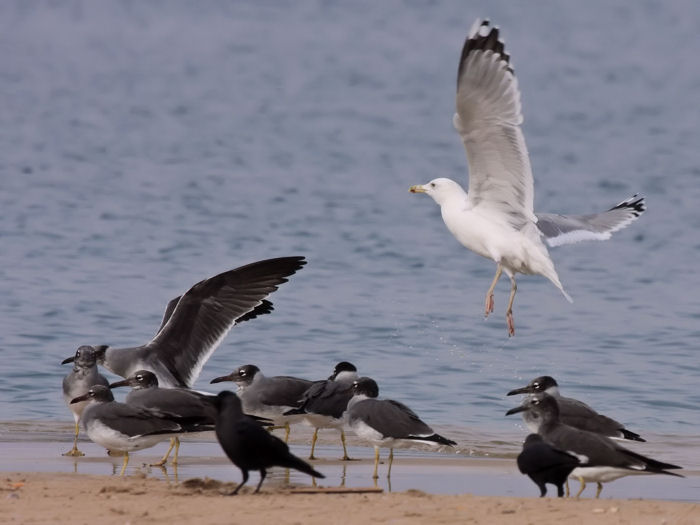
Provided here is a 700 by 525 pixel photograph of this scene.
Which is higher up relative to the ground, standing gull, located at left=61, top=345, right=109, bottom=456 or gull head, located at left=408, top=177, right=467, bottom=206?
gull head, located at left=408, top=177, right=467, bottom=206

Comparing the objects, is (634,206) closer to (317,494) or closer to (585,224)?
(585,224)

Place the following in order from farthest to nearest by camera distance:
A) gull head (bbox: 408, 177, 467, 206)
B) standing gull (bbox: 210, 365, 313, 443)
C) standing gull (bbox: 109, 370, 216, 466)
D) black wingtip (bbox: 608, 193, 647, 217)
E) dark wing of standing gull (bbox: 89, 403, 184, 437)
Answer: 1. black wingtip (bbox: 608, 193, 647, 217)
2. gull head (bbox: 408, 177, 467, 206)
3. standing gull (bbox: 210, 365, 313, 443)
4. standing gull (bbox: 109, 370, 216, 466)
5. dark wing of standing gull (bbox: 89, 403, 184, 437)

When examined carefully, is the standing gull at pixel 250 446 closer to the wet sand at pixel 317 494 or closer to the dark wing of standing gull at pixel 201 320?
the wet sand at pixel 317 494

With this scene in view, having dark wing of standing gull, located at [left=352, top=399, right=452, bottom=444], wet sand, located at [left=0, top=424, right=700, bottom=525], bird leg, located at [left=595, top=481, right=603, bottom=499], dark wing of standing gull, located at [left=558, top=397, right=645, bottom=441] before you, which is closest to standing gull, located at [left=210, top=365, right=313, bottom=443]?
wet sand, located at [left=0, top=424, right=700, bottom=525]

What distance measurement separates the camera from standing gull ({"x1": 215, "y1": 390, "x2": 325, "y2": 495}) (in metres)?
7.47

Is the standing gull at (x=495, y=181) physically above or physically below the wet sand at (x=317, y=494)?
above

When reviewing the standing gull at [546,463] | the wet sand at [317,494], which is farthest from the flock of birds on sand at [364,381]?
the wet sand at [317,494]

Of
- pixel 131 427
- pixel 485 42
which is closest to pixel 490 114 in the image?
pixel 485 42

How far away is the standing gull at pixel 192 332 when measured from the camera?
10414 millimetres

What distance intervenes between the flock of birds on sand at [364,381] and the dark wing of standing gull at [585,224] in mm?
23

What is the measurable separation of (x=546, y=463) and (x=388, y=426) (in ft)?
5.19

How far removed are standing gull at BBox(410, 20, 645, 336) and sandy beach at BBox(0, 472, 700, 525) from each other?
338 cm

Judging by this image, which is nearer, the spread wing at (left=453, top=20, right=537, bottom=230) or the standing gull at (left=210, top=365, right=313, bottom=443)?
the standing gull at (left=210, top=365, right=313, bottom=443)

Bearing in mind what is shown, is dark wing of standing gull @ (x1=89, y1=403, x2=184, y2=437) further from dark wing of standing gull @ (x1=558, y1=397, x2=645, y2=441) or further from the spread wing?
the spread wing
